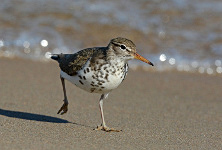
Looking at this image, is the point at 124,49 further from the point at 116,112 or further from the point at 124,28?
the point at 124,28

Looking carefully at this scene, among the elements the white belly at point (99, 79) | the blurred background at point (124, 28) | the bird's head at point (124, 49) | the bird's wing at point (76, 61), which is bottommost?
the white belly at point (99, 79)

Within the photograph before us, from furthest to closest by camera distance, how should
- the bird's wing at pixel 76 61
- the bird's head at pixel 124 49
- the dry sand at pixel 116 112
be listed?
the bird's wing at pixel 76 61
the bird's head at pixel 124 49
the dry sand at pixel 116 112

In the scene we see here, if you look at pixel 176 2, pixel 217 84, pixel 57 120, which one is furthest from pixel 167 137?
pixel 176 2

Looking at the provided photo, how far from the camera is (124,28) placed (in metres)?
12.5

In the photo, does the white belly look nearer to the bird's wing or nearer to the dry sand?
the bird's wing

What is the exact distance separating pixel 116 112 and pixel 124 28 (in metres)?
5.55

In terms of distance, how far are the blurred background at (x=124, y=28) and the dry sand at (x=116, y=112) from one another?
0.75m

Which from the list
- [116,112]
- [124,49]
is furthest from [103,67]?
[116,112]

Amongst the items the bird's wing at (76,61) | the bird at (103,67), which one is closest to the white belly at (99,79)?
the bird at (103,67)

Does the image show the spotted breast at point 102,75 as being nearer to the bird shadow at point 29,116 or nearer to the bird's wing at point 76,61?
the bird's wing at point 76,61

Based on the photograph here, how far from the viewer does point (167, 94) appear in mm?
8781

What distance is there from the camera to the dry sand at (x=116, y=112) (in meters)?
5.52

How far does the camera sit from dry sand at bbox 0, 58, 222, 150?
217 inches

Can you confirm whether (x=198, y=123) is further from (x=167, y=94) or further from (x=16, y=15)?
(x=16, y=15)
